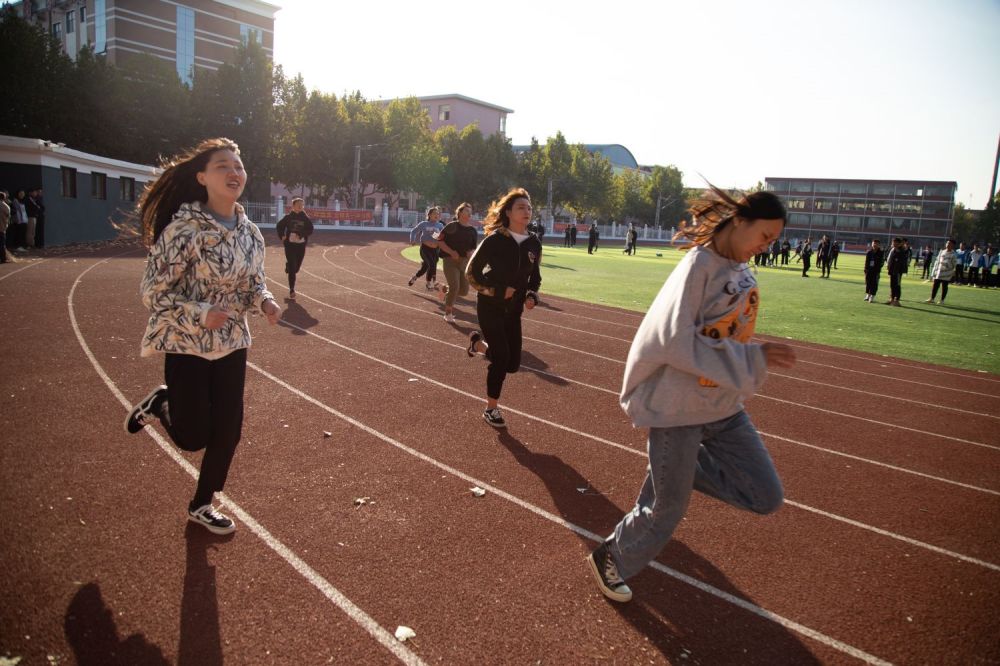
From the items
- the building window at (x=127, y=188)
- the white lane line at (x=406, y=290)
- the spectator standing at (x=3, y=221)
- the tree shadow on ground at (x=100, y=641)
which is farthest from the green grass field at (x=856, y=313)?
the spectator standing at (x=3, y=221)

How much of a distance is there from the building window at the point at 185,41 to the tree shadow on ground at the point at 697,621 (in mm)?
60408

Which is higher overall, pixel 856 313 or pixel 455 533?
pixel 856 313

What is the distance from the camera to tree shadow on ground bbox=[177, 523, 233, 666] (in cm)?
286

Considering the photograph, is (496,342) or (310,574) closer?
(310,574)

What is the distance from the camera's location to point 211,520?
3.91 meters

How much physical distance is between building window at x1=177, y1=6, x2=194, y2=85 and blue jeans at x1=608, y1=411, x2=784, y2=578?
6056 centimetres

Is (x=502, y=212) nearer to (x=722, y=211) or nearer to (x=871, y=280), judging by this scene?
(x=722, y=211)

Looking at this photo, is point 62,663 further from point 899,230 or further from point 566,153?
point 899,230

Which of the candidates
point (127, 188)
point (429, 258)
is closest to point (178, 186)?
point (429, 258)

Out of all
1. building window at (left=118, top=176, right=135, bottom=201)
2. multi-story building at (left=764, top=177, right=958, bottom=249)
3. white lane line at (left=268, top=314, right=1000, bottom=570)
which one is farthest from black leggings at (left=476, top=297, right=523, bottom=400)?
multi-story building at (left=764, top=177, right=958, bottom=249)

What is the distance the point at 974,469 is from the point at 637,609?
Result: 450 centimetres

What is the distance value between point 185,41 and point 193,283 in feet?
200

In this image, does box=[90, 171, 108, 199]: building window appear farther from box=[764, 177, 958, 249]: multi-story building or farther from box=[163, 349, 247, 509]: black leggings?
box=[764, 177, 958, 249]: multi-story building

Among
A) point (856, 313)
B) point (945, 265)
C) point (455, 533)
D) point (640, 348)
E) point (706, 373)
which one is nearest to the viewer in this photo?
point (706, 373)
